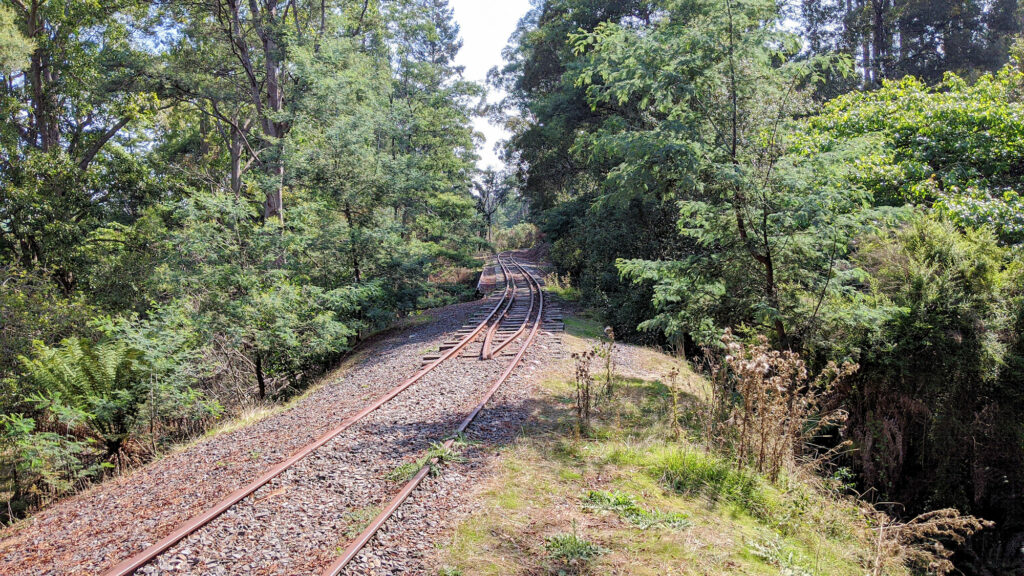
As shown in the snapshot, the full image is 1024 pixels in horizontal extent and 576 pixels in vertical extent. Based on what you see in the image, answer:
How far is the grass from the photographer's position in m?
3.92

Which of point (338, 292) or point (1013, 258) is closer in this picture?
point (1013, 258)

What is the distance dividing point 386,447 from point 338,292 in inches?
291

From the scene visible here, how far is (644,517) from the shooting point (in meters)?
4.48

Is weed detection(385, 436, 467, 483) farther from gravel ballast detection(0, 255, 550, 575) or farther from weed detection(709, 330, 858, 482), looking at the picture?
weed detection(709, 330, 858, 482)

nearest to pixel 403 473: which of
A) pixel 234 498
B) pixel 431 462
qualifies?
pixel 431 462

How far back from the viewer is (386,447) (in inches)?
238

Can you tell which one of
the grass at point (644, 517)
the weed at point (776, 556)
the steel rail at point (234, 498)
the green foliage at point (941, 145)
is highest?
the green foliage at point (941, 145)

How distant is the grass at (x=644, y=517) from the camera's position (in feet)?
12.9

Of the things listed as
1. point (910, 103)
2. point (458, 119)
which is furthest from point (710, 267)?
point (458, 119)

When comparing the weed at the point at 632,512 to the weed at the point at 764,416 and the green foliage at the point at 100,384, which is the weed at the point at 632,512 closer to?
the weed at the point at 764,416

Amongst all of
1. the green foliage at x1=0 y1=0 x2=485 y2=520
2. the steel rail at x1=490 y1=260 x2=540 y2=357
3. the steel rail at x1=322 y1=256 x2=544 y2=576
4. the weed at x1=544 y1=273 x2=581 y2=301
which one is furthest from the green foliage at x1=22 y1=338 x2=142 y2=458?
the weed at x1=544 y1=273 x2=581 y2=301

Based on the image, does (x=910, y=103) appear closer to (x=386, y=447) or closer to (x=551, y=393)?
(x=551, y=393)

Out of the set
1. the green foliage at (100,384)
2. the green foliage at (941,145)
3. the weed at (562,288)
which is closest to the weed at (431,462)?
the green foliage at (100,384)

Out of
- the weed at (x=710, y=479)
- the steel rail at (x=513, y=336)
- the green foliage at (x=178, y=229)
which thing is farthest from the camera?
the steel rail at (x=513, y=336)
